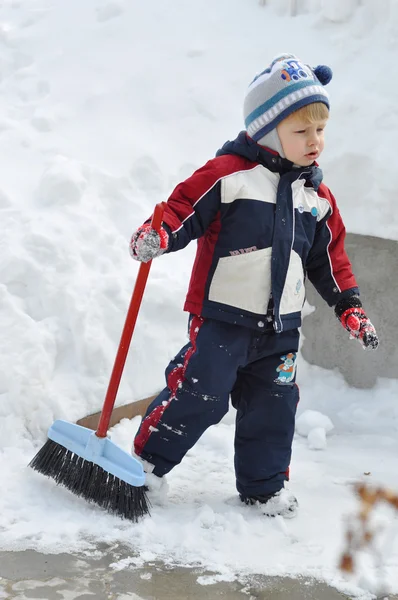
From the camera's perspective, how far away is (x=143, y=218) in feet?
11.9

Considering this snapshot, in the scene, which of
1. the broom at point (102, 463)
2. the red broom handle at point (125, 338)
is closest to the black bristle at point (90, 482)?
the broom at point (102, 463)

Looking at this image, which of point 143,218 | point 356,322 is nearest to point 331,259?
point 356,322

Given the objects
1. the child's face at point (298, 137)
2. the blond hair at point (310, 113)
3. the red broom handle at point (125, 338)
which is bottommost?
the red broom handle at point (125, 338)

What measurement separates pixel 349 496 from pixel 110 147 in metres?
2.16

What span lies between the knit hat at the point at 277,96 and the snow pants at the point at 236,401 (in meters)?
0.62

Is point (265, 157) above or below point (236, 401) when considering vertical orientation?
above

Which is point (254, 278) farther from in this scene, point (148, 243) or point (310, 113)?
point (310, 113)

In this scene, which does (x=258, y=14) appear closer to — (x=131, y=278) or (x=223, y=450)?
(x=131, y=278)

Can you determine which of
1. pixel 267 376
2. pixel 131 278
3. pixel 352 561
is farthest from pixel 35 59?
pixel 352 561

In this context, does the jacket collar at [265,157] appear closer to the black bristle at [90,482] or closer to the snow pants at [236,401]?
the snow pants at [236,401]

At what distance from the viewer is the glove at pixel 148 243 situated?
86.2 inches

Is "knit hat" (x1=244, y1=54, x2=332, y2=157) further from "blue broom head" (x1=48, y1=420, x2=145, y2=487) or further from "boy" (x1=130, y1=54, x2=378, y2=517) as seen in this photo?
"blue broom head" (x1=48, y1=420, x2=145, y2=487)

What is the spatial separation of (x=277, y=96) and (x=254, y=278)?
1.88 feet

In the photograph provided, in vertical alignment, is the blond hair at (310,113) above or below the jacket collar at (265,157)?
above
